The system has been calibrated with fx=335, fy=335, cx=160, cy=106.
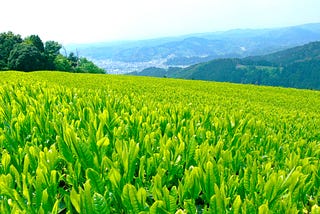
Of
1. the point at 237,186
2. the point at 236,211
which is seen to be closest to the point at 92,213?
the point at 236,211

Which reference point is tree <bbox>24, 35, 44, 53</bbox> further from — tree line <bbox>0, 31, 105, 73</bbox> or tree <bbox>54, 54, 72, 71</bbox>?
tree <bbox>54, 54, 72, 71</bbox>

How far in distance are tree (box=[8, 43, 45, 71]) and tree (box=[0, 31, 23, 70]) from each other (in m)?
1.70

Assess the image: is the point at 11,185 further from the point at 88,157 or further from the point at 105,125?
the point at 105,125

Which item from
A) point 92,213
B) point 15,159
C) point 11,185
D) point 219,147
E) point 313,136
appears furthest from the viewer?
point 313,136

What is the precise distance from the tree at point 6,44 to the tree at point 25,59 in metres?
1.70

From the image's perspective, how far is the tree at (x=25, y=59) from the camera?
180 ft

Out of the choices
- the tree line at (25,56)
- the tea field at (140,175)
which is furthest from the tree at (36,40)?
the tea field at (140,175)

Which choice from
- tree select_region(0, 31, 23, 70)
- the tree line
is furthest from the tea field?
tree select_region(0, 31, 23, 70)

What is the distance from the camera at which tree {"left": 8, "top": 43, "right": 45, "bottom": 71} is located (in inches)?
2162

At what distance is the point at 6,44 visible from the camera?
62781 millimetres

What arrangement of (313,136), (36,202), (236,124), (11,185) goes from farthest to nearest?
(313,136), (236,124), (11,185), (36,202)

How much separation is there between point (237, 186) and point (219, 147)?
Answer: 1.53ft

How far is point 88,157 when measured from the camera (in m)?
1.76

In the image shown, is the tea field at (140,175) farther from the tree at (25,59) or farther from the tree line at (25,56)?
the tree line at (25,56)
